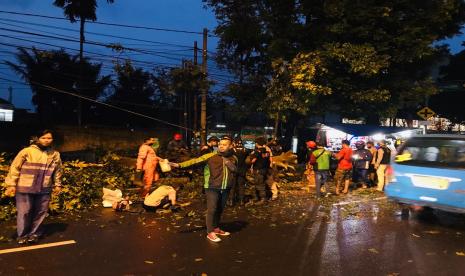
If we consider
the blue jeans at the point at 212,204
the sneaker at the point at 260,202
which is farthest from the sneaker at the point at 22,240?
the sneaker at the point at 260,202

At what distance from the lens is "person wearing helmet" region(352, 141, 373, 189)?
51.3 feet

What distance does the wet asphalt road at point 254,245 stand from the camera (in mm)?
6145

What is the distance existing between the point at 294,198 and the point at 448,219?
161 inches

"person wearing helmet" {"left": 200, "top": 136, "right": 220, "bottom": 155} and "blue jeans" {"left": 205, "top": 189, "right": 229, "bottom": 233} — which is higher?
"person wearing helmet" {"left": 200, "top": 136, "right": 220, "bottom": 155}

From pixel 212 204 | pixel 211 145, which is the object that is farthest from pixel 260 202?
pixel 212 204

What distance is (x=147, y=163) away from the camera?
449 inches

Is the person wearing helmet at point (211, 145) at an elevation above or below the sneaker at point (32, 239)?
above

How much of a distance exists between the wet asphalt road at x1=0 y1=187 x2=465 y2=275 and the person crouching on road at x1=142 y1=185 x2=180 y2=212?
0.31 m

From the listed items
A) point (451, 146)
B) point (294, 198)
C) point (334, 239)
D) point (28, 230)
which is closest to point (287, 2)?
point (294, 198)

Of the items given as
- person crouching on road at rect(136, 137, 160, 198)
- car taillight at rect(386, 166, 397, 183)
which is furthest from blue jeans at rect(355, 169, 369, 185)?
person crouching on road at rect(136, 137, 160, 198)

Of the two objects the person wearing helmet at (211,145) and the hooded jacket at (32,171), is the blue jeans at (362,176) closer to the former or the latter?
the person wearing helmet at (211,145)

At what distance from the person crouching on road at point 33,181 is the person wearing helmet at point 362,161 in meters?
10.7

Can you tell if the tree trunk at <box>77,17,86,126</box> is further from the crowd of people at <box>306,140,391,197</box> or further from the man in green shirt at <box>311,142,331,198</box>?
the man in green shirt at <box>311,142,331,198</box>

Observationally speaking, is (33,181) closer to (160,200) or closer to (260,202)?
(160,200)
